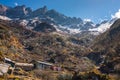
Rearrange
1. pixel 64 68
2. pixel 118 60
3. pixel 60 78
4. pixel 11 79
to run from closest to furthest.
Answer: pixel 11 79 < pixel 60 78 < pixel 118 60 < pixel 64 68

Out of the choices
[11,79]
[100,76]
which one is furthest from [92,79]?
[11,79]

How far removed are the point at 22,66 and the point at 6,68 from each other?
40.4 meters

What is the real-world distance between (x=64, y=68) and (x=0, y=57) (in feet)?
160

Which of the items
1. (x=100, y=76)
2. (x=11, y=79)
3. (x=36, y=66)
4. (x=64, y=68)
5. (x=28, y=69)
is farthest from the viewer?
(x=64, y=68)

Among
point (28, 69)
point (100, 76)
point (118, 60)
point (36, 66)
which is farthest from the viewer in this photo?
point (36, 66)

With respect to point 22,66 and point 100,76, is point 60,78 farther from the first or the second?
point 22,66

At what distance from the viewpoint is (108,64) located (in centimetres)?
14038

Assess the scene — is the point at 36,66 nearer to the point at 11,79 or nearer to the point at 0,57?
the point at 0,57

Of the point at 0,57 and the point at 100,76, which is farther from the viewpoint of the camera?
the point at 0,57

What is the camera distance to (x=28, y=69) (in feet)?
489

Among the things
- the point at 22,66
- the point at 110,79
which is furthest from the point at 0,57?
the point at 110,79

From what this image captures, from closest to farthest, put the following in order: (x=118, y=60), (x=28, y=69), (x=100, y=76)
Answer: (x=100, y=76) < (x=118, y=60) < (x=28, y=69)

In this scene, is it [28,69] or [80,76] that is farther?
[28,69]

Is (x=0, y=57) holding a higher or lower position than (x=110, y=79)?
higher
